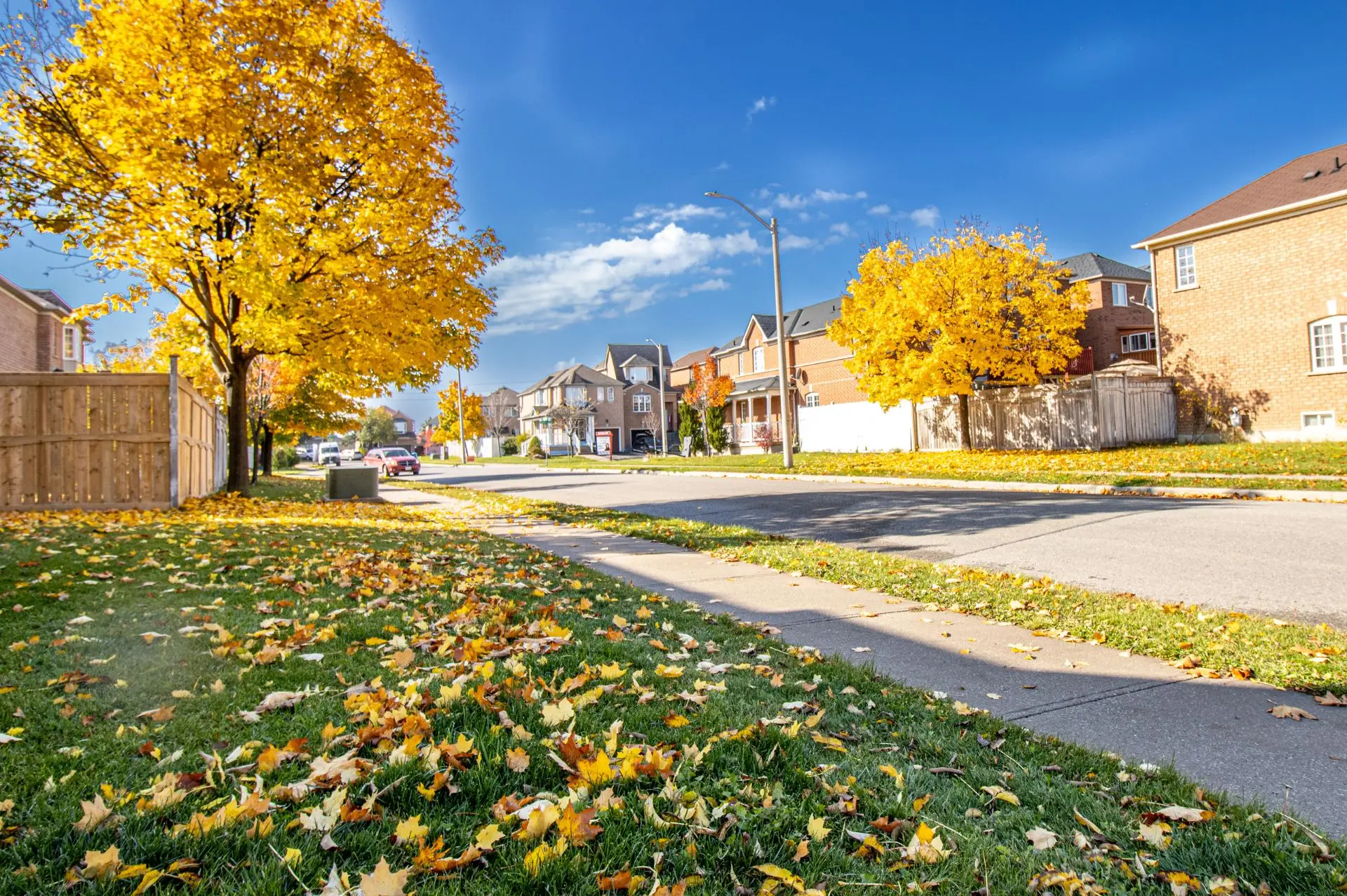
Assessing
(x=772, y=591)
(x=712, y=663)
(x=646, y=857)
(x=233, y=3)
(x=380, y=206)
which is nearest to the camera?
(x=646, y=857)

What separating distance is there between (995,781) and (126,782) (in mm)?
3348

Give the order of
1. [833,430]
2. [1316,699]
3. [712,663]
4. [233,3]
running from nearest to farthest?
[1316,699]
[712,663]
[233,3]
[833,430]

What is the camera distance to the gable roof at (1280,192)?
22.7 m

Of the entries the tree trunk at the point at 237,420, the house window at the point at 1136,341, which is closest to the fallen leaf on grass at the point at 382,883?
the tree trunk at the point at 237,420

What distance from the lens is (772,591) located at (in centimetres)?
712

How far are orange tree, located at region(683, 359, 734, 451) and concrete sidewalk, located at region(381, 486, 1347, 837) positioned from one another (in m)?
38.0

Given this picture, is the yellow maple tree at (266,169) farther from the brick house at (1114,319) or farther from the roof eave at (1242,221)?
the brick house at (1114,319)

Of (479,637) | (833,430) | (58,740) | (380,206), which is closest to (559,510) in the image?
(380,206)

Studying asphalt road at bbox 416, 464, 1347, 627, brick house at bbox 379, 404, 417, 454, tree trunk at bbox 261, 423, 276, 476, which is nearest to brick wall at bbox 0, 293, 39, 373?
tree trunk at bbox 261, 423, 276, 476

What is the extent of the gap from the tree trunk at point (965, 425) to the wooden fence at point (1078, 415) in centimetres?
20

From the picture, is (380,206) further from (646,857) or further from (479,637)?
(646,857)

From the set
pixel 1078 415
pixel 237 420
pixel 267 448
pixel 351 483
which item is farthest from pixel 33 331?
pixel 1078 415

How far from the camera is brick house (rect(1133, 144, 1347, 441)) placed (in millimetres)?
22250

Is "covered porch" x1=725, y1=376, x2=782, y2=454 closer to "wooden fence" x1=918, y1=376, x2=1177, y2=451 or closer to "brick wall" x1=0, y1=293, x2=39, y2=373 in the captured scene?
"wooden fence" x1=918, y1=376, x2=1177, y2=451
